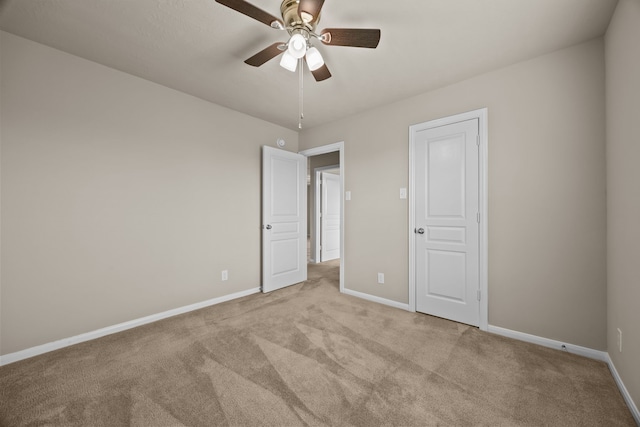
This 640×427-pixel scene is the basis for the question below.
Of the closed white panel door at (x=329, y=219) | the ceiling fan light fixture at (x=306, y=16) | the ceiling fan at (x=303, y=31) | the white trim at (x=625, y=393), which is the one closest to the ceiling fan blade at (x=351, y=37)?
the ceiling fan at (x=303, y=31)

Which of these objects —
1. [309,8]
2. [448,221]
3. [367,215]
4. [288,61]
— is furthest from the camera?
[367,215]

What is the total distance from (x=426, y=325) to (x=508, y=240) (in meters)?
1.13

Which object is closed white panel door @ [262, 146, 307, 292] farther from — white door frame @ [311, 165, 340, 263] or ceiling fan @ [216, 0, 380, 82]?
ceiling fan @ [216, 0, 380, 82]

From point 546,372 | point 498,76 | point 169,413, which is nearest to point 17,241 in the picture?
point 169,413

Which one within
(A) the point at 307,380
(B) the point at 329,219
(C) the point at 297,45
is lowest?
(A) the point at 307,380

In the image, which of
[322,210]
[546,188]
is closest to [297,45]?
[546,188]

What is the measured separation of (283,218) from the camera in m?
3.82

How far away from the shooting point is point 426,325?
2568 millimetres

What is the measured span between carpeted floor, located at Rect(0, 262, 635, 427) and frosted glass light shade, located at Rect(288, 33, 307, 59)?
2179 millimetres

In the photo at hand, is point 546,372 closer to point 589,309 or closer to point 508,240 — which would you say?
point 589,309

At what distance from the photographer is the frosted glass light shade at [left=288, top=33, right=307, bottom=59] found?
1603mm

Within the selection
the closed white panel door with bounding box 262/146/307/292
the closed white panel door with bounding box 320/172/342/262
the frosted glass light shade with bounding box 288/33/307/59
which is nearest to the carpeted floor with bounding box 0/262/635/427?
the closed white panel door with bounding box 262/146/307/292

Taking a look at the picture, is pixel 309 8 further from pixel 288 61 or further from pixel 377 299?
pixel 377 299

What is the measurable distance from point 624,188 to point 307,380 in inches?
93.9
